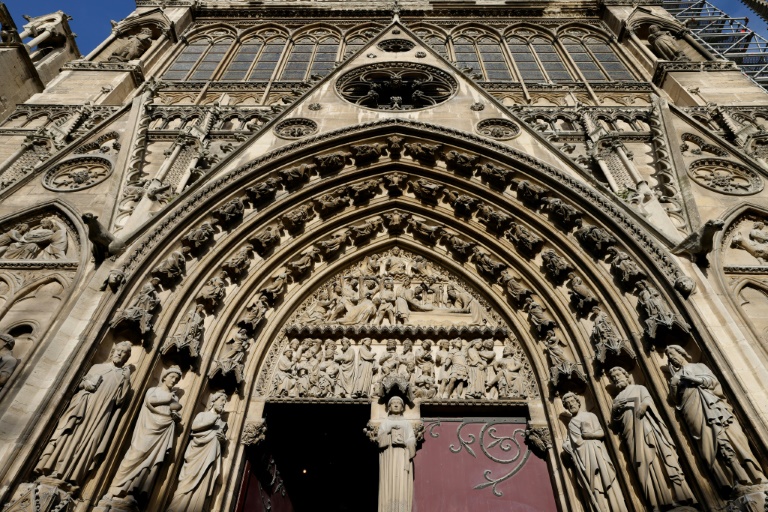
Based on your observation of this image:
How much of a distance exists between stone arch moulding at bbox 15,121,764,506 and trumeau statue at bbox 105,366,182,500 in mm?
166

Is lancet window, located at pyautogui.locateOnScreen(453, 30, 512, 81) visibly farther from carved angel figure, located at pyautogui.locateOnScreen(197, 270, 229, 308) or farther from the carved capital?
the carved capital

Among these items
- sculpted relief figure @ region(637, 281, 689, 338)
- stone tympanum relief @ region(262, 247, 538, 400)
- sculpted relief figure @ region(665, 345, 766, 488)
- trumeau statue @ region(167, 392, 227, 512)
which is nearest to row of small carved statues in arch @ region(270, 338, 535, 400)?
stone tympanum relief @ region(262, 247, 538, 400)

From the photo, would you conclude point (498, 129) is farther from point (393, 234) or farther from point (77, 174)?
point (77, 174)

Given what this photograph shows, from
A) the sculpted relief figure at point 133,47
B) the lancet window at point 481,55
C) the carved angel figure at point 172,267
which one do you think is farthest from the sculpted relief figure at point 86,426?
the sculpted relief figure at point 133,47

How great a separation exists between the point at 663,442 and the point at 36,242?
27.4 ft

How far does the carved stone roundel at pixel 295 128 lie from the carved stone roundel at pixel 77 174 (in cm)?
297

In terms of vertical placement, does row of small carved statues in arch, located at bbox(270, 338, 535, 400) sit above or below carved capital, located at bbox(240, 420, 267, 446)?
above

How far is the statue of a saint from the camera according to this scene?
5.91 m

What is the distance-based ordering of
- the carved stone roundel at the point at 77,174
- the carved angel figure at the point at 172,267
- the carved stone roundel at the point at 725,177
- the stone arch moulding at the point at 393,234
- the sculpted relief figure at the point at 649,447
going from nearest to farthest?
the sculpted relief figure at the point at 649,447, the stone arch moulding at the point at 393,234, the carved angel figure at the point at 172,267, the carved stone roundel at the point at 725,177, the carved stone roundel at the point at 77,174

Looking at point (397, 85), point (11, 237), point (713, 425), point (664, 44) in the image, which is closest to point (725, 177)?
point (713, 425)

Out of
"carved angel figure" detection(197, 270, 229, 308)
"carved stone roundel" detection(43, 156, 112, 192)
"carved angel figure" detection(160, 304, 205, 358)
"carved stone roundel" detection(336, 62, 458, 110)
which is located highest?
"carved stone roundel" detection(336, 62, 458, 110)

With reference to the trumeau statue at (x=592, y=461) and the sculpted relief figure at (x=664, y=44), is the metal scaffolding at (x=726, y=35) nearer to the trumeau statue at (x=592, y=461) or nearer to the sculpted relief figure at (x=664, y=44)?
the sculpted relief figure at (x=664, y=44)

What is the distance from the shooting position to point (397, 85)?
1158cm

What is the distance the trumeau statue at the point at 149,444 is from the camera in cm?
501
